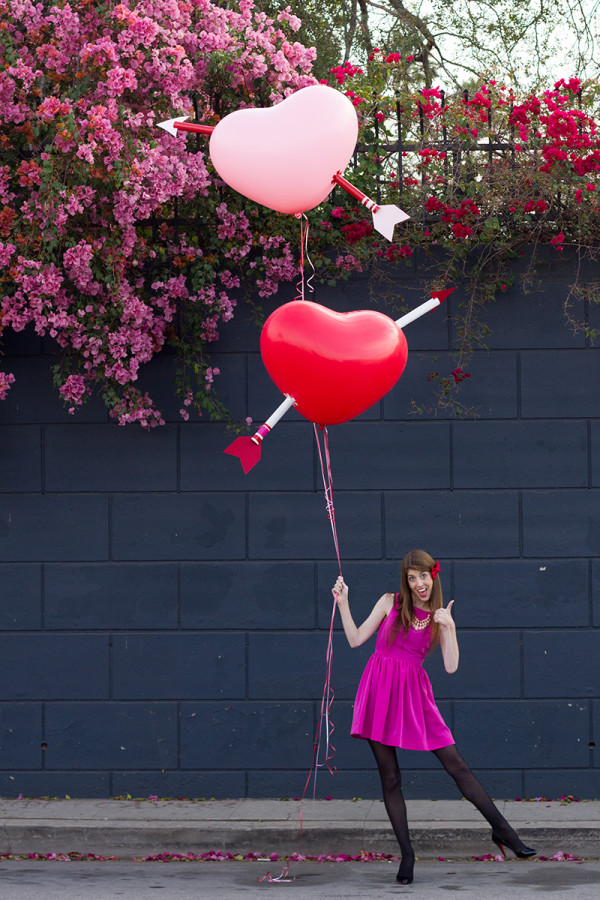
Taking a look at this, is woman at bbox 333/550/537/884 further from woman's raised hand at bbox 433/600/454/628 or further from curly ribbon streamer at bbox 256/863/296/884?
curly ribbon streamer at bbox 256/863/296/884

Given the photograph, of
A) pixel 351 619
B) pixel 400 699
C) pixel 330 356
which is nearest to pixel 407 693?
pixel 400 699

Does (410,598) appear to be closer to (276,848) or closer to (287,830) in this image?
(287,830)

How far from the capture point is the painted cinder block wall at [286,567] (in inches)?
249

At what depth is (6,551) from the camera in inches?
258

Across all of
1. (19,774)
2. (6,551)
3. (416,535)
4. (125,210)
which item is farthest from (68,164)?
(19,774)

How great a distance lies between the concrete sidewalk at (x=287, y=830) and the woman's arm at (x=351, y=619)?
1.19 m

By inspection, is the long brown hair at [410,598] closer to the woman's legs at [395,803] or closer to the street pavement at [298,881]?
the woman's legs at [395,803]

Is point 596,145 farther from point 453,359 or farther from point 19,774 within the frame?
point 19,774

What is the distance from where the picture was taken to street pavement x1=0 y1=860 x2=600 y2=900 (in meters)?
4.96

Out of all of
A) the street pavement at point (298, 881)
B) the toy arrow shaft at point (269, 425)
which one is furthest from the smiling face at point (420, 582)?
the street pavement at point (298, 881)

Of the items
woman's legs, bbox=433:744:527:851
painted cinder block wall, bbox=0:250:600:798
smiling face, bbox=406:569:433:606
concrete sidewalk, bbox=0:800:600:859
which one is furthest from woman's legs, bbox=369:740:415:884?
painted cinder block wall, bbox=0:250:600:798

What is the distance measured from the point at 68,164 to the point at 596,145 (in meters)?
2.89

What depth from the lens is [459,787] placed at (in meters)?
5.11

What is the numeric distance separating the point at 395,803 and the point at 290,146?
9.89ft
